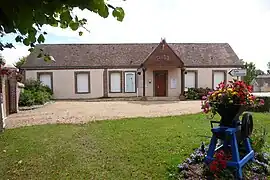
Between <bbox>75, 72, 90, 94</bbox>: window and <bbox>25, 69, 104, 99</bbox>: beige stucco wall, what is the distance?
27cm

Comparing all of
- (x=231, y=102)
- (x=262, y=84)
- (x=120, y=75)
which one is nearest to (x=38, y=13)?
(x=231, y=102)

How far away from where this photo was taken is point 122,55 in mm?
26906

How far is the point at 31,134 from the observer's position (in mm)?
8102

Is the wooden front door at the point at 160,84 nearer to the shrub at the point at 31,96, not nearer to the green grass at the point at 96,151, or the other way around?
the shrub at the point at 31,96

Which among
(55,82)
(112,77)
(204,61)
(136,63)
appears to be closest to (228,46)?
(204,61)

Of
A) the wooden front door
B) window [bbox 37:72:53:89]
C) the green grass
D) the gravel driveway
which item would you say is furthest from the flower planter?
window [bbox 37:72:53:89]

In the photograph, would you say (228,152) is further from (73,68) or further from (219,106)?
(73,68)

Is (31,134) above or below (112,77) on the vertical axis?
below

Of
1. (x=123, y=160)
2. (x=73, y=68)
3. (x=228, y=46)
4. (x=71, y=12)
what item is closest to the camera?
(x=71, y=12)

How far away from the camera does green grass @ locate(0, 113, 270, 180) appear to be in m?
4.99

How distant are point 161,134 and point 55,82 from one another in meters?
19.8

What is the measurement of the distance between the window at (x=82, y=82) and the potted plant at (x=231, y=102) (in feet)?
71.4

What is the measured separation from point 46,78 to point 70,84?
220cm

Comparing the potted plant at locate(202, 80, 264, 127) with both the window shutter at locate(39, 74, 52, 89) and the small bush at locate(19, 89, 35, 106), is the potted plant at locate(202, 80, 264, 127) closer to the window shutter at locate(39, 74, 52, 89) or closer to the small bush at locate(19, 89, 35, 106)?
the small bush at locate(19, 89, 35, 106)
